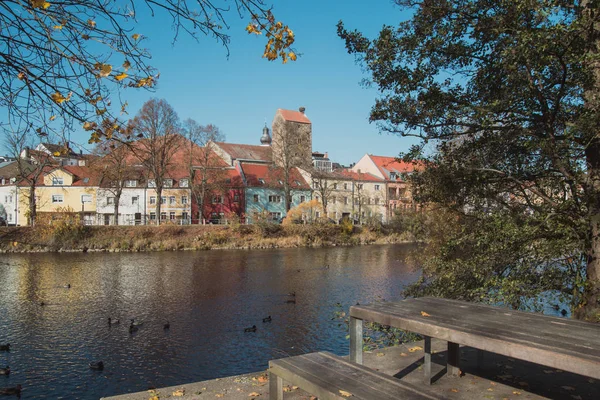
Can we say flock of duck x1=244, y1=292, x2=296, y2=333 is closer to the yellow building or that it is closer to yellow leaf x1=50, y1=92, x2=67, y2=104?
yellow leaf x1=50, y1=92, x2=67, y2=104

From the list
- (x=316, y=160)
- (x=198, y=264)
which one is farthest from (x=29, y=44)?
(x=316, y=160)

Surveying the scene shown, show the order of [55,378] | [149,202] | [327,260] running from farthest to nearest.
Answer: [149,202] < [327,260] < [55,378]

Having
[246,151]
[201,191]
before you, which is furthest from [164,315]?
Answer: [246,151]

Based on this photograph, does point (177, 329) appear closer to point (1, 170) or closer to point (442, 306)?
point (442, 306)

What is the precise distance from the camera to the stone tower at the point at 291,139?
53.7 metres

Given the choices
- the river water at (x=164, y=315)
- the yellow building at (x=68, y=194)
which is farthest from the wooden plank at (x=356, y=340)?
the yellow building at (x=68, y=194)

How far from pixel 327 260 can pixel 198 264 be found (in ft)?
26.5

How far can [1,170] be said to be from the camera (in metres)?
63.5

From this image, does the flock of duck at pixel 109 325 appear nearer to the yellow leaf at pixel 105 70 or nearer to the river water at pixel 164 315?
the river water at pixel 164 315

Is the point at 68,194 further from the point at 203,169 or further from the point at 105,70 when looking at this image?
the point at 105,70

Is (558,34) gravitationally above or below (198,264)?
above

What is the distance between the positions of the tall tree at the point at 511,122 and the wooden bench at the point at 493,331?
2.07 m

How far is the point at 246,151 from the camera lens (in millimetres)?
Result: 66562

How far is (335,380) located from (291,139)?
5116 cm
